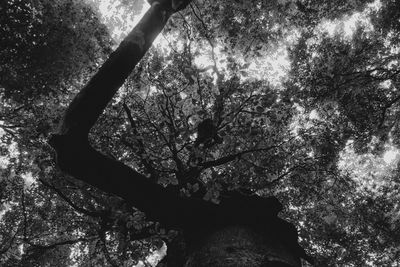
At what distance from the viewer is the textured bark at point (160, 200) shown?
3.01 metres

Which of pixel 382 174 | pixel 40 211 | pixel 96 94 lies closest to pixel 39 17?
pixel 40 211

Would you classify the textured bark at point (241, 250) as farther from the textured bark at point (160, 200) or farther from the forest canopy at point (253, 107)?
the forest canopy at point (253, 107)

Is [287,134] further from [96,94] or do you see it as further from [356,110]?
[96,94]

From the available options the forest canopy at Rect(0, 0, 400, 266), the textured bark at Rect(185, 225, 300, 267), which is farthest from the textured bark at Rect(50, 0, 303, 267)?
the forest canopy at Rect(0, 0, 400, 266)

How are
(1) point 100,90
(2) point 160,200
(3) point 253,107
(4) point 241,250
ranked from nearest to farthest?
(1) point 100,90, (4) point 241,250, (2) point 160,200, (3) point 253,107

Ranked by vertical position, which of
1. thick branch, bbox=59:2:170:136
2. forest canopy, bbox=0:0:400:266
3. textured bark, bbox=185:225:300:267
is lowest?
textured bark, bbox=185:225:300:267

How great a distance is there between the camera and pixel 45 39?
10.5 metres

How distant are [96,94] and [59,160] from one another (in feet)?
2.53

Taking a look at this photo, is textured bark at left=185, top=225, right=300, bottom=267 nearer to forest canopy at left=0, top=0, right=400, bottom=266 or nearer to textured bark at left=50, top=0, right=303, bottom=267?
textured bark at left=50, top=0, right=303, bottom=267

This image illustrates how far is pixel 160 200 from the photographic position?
362 cm

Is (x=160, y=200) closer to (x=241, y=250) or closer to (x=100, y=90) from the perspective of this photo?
(x=241, y=250)

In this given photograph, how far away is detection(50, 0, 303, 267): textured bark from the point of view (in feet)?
9.88

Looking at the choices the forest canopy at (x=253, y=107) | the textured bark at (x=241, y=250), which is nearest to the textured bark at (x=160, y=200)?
the textured bark at (x=241, y=250)

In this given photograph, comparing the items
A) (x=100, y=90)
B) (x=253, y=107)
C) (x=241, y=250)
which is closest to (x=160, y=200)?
(x=241, y=250)
